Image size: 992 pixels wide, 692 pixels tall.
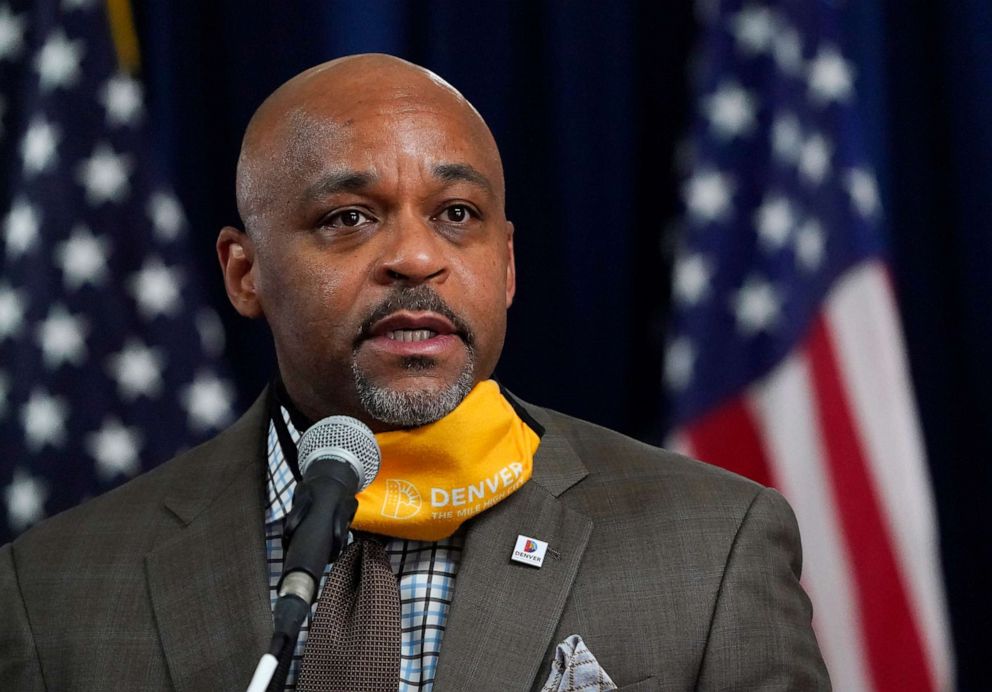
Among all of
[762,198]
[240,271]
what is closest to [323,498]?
[240,271]

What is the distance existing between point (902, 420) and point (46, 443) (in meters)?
1.79

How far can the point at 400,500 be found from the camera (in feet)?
6.62

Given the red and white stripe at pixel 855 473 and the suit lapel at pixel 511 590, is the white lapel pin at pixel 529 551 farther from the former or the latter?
the red and white stripe at pixel 855 473

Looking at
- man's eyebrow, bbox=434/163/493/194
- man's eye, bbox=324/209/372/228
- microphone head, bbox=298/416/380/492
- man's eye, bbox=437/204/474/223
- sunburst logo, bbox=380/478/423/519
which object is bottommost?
microphone head, bbox=298/416/380/492

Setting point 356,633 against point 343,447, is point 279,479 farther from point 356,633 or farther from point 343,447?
point 343,447

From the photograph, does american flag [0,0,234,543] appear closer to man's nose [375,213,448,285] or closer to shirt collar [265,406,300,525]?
shirt collar [265,406,300,525]

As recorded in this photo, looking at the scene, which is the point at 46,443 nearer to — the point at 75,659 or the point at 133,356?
the point at 133,356

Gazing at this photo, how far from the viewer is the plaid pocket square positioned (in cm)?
191

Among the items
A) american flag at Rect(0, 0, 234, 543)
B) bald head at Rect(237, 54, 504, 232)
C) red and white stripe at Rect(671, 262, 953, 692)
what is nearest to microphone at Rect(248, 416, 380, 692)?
bald head at Rect(237, 54, 504, 232)

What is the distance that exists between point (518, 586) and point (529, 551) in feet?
0.22

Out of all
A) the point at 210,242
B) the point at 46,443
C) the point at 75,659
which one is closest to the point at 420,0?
the point at 210,242

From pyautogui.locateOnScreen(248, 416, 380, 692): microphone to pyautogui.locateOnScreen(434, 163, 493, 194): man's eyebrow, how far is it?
2.49ft

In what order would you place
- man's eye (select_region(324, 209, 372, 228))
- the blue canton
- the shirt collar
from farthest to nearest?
the blue canton < the shirt collar < man's eye (select_region(324, 209, 372, 228))

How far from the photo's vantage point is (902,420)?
253cm
